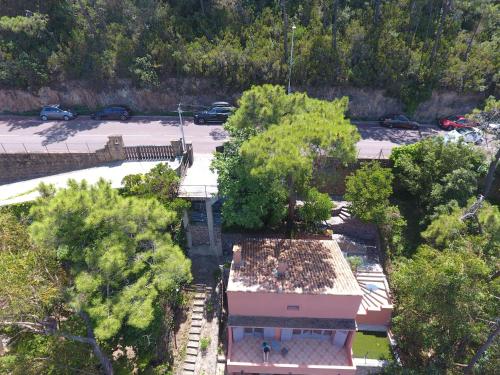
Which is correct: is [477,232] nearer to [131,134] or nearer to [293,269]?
[293,269]

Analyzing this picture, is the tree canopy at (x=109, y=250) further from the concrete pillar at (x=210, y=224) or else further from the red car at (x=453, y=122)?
the red car at (x=453, y=122)

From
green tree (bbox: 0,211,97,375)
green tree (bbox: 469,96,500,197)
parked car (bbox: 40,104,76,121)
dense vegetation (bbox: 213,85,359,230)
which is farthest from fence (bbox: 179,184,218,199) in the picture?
parked car (bbox: 40,104,76,121)

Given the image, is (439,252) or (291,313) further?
(439,252)

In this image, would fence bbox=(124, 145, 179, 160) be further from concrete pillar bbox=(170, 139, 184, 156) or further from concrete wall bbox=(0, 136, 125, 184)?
concrete wall bbox=(0, 136, 125, 184)

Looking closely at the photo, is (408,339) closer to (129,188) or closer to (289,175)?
(289,175)

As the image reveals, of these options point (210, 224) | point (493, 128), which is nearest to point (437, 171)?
point (493, 128)

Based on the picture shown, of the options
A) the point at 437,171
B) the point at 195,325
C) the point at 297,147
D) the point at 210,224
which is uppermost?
the point at 297,147
